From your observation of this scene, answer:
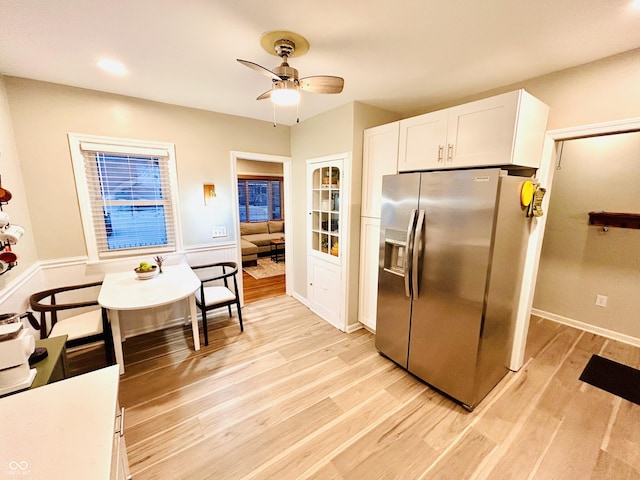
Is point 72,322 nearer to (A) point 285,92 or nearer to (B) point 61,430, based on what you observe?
(B) point 61,430

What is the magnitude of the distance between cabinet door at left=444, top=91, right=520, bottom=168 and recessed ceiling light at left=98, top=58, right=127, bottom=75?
263 cm

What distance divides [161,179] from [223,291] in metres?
1.48

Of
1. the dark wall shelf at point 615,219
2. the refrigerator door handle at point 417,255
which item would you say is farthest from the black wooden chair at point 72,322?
the dark wall shelf at point 615,219

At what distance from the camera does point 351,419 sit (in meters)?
1.89

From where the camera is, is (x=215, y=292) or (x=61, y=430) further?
(x=215, y=292)

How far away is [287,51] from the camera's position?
169 centimetres

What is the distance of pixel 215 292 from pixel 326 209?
5.47 ft

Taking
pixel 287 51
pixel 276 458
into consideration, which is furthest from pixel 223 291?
pixel 287 51

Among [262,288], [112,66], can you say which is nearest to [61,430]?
[112,66]

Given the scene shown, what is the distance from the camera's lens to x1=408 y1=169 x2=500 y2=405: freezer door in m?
1.72

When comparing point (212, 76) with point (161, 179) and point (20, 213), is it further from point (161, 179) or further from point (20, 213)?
point (20, 213)

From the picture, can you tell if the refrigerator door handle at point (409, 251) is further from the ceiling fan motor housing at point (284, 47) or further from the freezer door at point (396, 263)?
the ceiling fan motor housing at point (284, 47)

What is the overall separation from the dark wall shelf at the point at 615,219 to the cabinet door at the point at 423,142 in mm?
2254

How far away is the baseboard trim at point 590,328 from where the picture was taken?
2.77 metres
